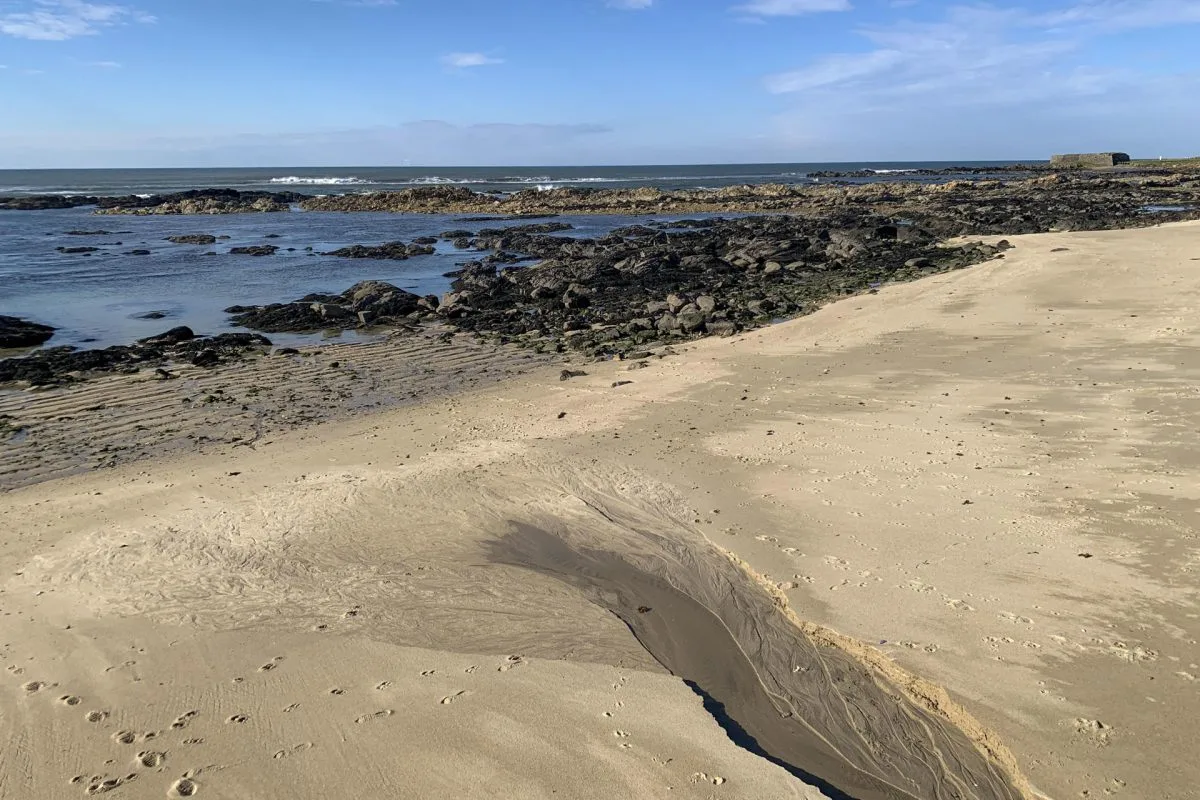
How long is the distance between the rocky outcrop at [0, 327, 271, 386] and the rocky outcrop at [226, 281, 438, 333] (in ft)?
5.54

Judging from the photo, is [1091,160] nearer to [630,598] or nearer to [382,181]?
[382,181]

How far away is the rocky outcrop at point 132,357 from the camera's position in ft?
46.9

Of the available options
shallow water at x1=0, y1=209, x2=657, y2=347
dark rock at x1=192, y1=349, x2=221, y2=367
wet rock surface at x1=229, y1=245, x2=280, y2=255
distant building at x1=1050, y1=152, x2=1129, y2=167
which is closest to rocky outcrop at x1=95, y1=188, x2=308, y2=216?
shallow water at x1=0, y1=209, x2=657, y2=347

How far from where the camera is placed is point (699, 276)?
2497 cm

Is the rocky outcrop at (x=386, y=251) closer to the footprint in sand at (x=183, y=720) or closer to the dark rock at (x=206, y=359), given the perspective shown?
the dark rock at (x=206, y=359)

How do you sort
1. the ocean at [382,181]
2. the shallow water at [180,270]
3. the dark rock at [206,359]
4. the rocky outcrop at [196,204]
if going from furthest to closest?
the ocean at [382,181] < the rocky outcrop at [196,204] < the shallow water at [180,270] < the dark rock at [206,359]

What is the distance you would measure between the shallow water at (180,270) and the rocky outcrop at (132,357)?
1.04 meters

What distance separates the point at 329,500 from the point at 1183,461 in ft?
30.7

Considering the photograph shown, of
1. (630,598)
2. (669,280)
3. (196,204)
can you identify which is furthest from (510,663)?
(196,204)

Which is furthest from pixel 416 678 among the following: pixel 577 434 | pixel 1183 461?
pixel 1183 461

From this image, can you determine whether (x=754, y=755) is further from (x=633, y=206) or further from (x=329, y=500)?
(x=633, y=206)

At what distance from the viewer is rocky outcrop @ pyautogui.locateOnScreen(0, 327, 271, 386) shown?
46.9 ft

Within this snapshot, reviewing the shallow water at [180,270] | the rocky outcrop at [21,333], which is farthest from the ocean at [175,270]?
the rocky outcrop at [21,333]

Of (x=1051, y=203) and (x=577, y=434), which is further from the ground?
(x=1051, y=203)
